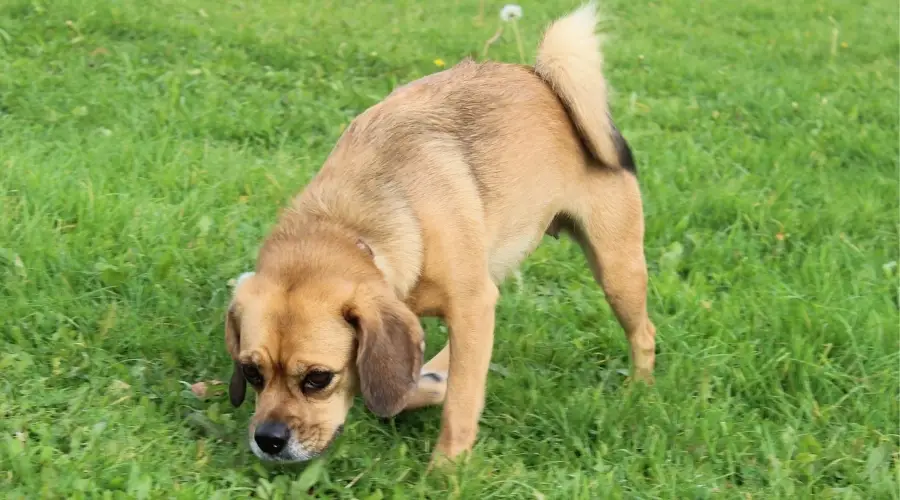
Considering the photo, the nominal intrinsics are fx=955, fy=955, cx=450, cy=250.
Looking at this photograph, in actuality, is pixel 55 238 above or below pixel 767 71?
above

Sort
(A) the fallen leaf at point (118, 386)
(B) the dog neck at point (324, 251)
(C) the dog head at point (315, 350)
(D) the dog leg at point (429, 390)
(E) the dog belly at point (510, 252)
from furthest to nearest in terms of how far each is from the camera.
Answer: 1. (E) the dog belly at point (510, 252)
2. (D) the dog leg at point (429, 390)
3. (A) the fallen leaf at point (118, 386)
4. (B) the dog neck at point (324, 251)
5. (C) the dog head at point (315, 350)

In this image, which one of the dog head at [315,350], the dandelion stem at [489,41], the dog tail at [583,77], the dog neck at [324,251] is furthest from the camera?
the dandelion stem at [489,41]

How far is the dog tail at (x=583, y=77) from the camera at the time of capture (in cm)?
435

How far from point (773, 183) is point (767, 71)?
3.44 metres

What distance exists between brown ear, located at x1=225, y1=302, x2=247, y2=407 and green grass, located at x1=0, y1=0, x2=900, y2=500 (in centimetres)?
19

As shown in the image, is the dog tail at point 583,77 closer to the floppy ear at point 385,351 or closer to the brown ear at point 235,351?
the floppy ear at point 385,351

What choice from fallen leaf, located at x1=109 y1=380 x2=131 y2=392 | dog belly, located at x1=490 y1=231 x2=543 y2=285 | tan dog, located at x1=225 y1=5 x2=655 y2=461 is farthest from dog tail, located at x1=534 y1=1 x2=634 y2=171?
fallen leaf, located at x1=109 y1=380 x2=131 y2=392

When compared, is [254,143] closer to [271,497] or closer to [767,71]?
[271,497]

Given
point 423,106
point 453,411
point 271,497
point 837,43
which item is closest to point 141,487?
point 271,497

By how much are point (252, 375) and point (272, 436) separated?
243 millimetres

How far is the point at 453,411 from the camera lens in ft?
12.1

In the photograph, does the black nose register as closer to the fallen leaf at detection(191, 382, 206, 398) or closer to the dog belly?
the fallen leaf at detection(191, 382, 206, 398)

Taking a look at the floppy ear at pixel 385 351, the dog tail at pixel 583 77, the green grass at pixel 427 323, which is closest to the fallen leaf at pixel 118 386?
the green grass at pixel 427 323

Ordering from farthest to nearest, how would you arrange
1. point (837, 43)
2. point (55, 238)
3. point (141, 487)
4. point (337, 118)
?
point (837, 43) → point (337, 118) → point (55, 238) → point (141, 487)
